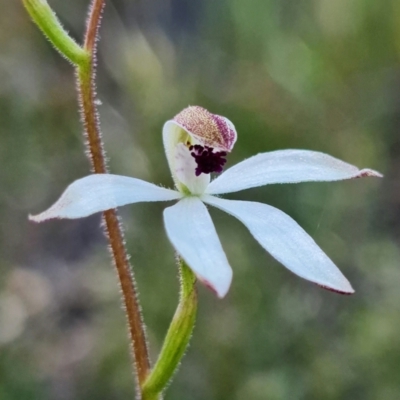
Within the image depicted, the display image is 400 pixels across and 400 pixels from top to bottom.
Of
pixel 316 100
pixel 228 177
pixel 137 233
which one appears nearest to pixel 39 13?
pixel 228 177

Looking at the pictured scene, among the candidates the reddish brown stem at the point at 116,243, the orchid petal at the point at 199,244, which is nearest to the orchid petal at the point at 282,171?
the orchid petal at the point at 199,244

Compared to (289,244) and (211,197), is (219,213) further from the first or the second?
(289,244)

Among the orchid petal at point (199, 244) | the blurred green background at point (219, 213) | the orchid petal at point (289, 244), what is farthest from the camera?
the blurred green background at point (219, 213)

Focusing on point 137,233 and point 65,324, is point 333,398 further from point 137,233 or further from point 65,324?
point 65,324

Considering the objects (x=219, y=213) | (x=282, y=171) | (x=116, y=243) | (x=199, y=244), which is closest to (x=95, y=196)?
(x=116, y=243)

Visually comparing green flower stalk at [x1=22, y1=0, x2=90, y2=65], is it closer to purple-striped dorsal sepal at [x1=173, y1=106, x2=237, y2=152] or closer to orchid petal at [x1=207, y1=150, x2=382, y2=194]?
purple-striped dorsal sepal at [x1=173, y1=106, x2=237, y2=152]

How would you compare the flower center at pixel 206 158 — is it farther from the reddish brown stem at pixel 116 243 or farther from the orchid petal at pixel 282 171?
the reddish brown stem at pixel 116 243

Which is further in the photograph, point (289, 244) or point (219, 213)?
point (219, 213)
